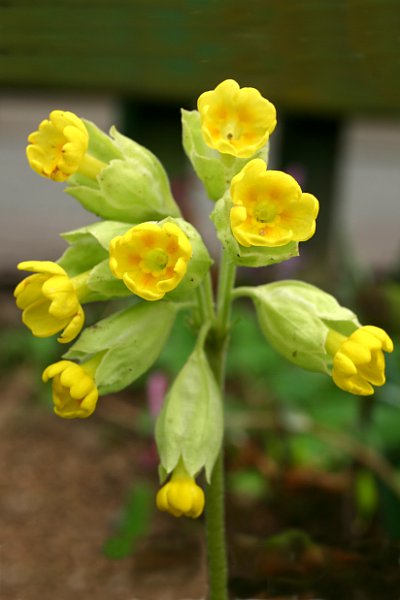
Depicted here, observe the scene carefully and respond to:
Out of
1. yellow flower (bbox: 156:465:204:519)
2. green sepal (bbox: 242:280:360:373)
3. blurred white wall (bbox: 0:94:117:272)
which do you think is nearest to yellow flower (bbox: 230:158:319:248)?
green sepal (bbox: 242:280:360:373)

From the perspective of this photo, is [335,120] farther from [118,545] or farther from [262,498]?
[118,545]

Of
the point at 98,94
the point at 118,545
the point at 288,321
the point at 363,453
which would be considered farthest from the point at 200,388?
the point at 98,94

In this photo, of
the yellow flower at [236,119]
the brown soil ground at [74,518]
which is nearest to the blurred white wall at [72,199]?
the brown soil ground at [74,518]

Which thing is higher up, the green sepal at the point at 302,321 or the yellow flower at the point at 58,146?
the yellow flower at the point at 58,146

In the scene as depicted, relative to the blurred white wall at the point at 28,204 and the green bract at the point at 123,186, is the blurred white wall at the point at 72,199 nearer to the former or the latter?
the blurred white wall at the point at 28,204

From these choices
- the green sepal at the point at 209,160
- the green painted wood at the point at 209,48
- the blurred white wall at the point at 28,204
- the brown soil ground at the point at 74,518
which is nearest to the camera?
the green sepal at the point at 209,160
